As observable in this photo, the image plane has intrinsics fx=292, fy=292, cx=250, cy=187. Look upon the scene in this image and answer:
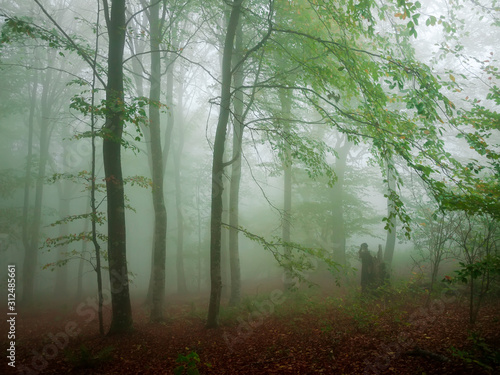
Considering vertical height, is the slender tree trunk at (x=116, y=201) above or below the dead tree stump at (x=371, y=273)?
above

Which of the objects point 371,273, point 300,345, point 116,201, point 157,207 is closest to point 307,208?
point 371,273

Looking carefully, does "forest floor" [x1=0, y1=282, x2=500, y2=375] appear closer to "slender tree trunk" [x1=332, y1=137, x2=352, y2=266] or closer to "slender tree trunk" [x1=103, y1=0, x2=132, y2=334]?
"slender tree trunk" [x1=103, y1=0, x2=132, y2=334]

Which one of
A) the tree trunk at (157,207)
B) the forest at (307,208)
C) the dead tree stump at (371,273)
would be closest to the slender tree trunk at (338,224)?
the forest at (307,208)

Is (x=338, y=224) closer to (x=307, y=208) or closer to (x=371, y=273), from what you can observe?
(x=307, y=208)

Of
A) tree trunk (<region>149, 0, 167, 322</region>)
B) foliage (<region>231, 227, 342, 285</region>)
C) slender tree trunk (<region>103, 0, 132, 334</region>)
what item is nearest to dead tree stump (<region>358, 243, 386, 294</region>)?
foliage (<region>231, 227, 342, 285</region>)

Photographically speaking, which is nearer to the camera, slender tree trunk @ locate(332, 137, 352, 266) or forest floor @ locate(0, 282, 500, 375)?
forest floor @ locate(0, 282, 500, 375)

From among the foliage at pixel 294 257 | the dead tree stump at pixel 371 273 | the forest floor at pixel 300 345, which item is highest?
the foliage at pixel 294 257

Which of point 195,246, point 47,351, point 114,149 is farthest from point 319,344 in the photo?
point 195,246

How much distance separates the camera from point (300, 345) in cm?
636

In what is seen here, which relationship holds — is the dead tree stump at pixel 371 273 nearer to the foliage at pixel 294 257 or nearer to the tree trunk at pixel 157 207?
the foliage at pixel 294 257

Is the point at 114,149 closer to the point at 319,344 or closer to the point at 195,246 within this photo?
the point at 319,344

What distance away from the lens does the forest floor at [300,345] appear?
196 inches

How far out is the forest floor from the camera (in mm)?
4977

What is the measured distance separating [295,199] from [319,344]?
12861mm
